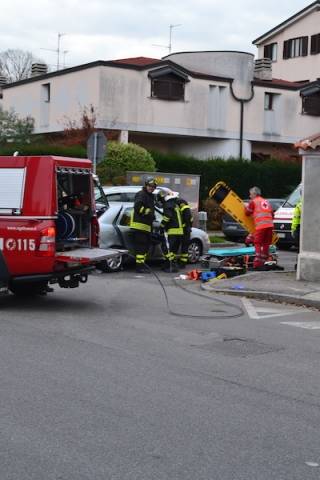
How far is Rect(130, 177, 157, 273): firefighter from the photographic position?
15.1m

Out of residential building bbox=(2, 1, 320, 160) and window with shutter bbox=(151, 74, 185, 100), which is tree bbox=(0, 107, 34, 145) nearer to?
residential building bbox=(2, 1, 320, 160)

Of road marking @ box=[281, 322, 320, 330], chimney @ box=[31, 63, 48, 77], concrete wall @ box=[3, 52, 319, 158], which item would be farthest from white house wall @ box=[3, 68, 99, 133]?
road marking @ box=[281, 322, 320, 330]

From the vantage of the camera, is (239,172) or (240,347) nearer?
(240,347)

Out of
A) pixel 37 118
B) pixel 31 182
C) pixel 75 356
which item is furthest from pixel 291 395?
pixel 37 118

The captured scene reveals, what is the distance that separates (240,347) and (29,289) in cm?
423

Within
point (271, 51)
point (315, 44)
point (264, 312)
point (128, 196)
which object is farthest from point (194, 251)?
point (271, 51)

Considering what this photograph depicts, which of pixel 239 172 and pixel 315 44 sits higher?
pixel 315 44

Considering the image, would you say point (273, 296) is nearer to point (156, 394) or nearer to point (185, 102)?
point (156, 394)

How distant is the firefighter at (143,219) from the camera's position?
1512cm

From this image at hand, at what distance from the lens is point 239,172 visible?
33531mm

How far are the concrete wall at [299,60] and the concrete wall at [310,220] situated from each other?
3931 cm

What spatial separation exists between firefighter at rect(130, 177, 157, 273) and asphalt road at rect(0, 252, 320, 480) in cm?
428

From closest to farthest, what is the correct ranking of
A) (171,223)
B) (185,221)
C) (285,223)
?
(171,223) → (185,221) → (285,223)

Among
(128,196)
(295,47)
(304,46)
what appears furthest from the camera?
(295,47)
